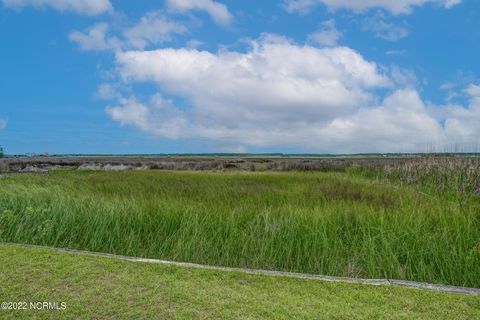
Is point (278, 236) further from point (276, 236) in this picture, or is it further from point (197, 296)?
point (197, 296)

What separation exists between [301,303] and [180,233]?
300 centimetres

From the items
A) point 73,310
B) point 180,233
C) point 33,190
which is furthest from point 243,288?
point 33,190

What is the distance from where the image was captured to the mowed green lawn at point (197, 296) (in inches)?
105

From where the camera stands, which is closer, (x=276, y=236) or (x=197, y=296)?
(x=197, y=296)

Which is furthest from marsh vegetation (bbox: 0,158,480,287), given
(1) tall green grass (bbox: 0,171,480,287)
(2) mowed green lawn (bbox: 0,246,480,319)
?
(2) mowed green lawn (bbox: 0,246,480,319)

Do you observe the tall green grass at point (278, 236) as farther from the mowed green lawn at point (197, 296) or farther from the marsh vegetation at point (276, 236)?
the mowed green lawn at point (197, 296)

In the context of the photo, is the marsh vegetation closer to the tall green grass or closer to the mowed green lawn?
the tall green grass

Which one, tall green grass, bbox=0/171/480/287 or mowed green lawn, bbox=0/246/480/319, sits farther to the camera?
tall green grass, bbox=0/171/480/287

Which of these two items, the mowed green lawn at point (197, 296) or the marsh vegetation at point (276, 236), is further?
the marsh vegetation at point (276, 236)

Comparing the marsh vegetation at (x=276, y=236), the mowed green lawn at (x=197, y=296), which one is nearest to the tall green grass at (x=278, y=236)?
the marsh vegetation at (x=276, y=236)

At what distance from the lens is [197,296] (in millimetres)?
2883

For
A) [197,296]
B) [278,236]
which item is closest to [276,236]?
[278,236]

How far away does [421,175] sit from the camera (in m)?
13.8

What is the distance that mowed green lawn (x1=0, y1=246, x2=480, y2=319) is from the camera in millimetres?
2680
